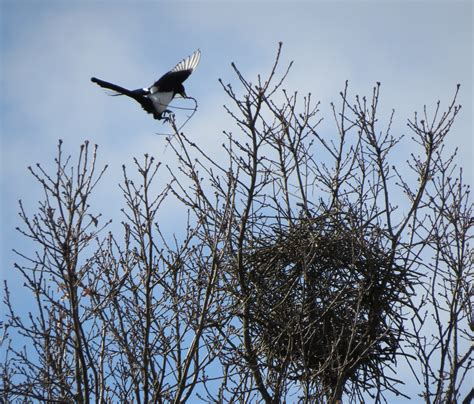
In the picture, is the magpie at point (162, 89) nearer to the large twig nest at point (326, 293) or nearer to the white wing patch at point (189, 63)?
the white wing patch at point (189, 63)

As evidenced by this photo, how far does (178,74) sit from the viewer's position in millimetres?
5758

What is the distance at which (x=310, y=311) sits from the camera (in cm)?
505

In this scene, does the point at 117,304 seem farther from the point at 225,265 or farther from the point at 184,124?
the point at 184,124

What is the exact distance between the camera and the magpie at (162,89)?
17.6 ft

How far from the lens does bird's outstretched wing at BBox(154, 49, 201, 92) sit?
5652 millimetres

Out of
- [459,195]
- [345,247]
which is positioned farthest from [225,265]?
[459,195]

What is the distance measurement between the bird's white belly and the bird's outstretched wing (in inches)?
2.9

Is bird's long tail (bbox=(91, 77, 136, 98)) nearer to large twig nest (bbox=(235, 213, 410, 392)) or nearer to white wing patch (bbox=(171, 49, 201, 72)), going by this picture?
white wing patch (bbox=(171, 49, 201, 72))

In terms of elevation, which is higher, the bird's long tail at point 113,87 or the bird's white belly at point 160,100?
the bird's white belly at point 160,100

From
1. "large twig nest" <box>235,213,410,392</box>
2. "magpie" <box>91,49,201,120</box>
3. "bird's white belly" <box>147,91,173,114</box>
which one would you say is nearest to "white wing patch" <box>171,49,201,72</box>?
"magpie" <box>91,49,201,120</box>

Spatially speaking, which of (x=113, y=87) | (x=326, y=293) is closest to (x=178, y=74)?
(x=113, y=87)

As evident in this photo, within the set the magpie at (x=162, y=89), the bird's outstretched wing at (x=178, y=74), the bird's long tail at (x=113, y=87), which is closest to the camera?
the bird's long tail at (x=113, y=87)

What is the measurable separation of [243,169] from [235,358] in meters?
1.24

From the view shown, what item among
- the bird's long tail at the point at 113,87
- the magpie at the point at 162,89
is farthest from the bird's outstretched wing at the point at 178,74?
the bird's long tail at the point at 113,87
